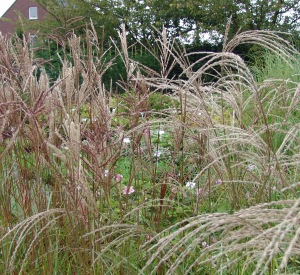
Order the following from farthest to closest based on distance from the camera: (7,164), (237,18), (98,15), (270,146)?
1. (98,15)
2. (237,18)
3. (7,164)
4. (270,146)

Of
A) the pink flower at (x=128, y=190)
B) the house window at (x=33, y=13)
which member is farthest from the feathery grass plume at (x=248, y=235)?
the house window at (x=33, y=13)

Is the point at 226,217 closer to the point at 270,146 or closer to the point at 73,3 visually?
the point at 270,146

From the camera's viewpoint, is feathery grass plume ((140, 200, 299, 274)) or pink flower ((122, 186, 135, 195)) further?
pink flower ((122, 186, 135, 195))

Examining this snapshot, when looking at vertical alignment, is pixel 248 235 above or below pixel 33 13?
below

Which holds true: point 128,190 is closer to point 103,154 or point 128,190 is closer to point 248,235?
point 103,154

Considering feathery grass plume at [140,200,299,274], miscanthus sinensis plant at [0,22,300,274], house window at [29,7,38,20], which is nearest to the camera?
feathery grass plume at [140,200,299,274]

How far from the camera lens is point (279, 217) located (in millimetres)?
819

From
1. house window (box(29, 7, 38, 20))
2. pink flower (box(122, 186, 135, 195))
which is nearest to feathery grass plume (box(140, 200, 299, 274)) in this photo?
pink flower (box(122, 186, 135, 195))

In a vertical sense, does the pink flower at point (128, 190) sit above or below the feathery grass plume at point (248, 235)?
below

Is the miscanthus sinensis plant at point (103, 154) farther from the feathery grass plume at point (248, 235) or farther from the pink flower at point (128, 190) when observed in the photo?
A: the feathery grass plume at point (248, 235)

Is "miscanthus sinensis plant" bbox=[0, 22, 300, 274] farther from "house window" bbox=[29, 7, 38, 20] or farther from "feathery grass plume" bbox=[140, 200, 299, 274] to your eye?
"house window" bbox=[29, 7, 38, 20]

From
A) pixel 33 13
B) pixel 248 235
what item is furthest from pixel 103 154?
pixel 33 13

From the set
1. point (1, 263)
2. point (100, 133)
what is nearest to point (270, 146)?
point (100, 133)

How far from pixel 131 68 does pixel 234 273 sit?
0.85m
